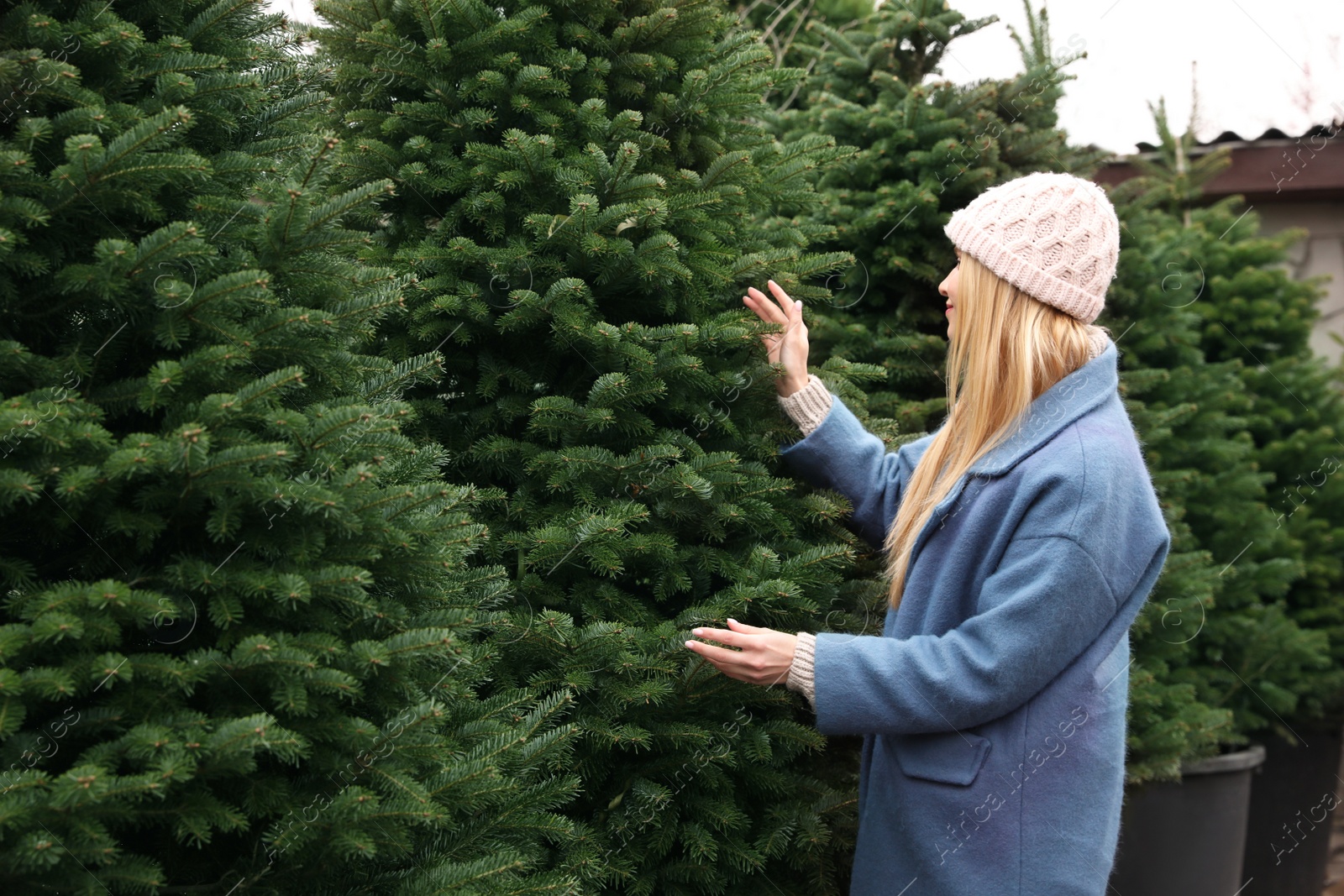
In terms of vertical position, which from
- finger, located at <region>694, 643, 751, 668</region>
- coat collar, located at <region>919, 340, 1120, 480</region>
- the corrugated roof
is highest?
coat collar, located at <region>919, 340, 1120, 480</region>

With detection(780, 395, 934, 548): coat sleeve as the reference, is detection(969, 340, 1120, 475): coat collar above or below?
above

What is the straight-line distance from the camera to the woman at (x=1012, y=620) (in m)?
1.92

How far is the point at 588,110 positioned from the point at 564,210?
23 centimetres

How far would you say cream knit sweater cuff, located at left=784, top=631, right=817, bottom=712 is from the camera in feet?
6.60

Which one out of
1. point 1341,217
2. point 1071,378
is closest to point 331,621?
point 1071,378

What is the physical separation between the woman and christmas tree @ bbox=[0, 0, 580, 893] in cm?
61

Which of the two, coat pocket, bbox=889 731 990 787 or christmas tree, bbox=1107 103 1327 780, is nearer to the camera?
coat pocket, bbox=889 731 990 787

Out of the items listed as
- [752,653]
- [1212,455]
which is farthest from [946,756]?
[1212,455]

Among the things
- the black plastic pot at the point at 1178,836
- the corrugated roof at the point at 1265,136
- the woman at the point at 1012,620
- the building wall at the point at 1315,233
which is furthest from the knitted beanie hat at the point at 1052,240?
the building wall at the point at 1315,233

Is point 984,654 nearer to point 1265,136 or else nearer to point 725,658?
point 725,658

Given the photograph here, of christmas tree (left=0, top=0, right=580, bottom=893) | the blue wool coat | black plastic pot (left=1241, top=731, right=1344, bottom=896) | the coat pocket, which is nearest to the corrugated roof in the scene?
black plastic pot (left=1241, top=731, right=1344, bottom=896)

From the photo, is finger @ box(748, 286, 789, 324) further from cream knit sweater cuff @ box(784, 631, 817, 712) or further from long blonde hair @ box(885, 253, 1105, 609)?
cream knit sweater cuff @ box(784, 631, 817, 712)

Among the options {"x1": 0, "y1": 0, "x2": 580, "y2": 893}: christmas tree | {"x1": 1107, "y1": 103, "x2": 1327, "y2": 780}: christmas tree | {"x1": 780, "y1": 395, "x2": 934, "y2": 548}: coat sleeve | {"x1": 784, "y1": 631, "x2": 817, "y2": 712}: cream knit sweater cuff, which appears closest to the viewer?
{"x1": 0, "y1": 0, "x2": 580, "y2": 893}: christmas tree

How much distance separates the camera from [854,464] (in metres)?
2.52
